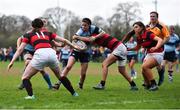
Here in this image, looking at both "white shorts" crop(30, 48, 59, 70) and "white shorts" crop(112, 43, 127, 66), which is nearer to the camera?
"white shorts" crop(30, 48, 59, 70)

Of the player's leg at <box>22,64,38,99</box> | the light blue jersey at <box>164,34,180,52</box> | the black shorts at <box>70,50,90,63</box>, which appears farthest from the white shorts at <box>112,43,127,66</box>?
the light blue jersey at <box>164,34,180,52</box>

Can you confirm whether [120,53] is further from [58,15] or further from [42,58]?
[58,15]

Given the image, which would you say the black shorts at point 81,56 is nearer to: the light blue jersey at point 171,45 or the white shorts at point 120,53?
the white shorts at point 120,53

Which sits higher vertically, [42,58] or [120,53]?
[42,58]

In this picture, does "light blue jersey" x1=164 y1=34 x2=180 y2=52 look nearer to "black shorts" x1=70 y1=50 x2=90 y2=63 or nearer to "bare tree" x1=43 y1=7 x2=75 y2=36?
"black shorts" x1=70 y1=50 x2=90 y2=63

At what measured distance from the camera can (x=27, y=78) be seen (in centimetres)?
1170

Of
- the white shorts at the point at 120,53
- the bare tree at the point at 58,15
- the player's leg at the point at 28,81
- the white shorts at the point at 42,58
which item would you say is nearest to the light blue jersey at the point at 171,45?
the white shorts at the point at 120,53

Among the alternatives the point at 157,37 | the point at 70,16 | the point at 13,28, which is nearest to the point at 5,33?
the point at 13,28

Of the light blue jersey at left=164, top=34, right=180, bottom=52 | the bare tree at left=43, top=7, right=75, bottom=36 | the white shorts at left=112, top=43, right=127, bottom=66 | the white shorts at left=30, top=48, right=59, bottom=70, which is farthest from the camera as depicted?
the bare tree at left=43, top=7, right=75, bottom=36

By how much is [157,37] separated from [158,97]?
239 centimetres

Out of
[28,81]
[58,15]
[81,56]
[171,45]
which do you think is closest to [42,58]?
[28,81]

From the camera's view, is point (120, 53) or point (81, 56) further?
point (81, 56)

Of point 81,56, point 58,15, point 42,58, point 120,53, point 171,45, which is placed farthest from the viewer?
point 58,15

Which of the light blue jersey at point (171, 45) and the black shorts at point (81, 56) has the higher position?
the black shorts at point (81, 56)
